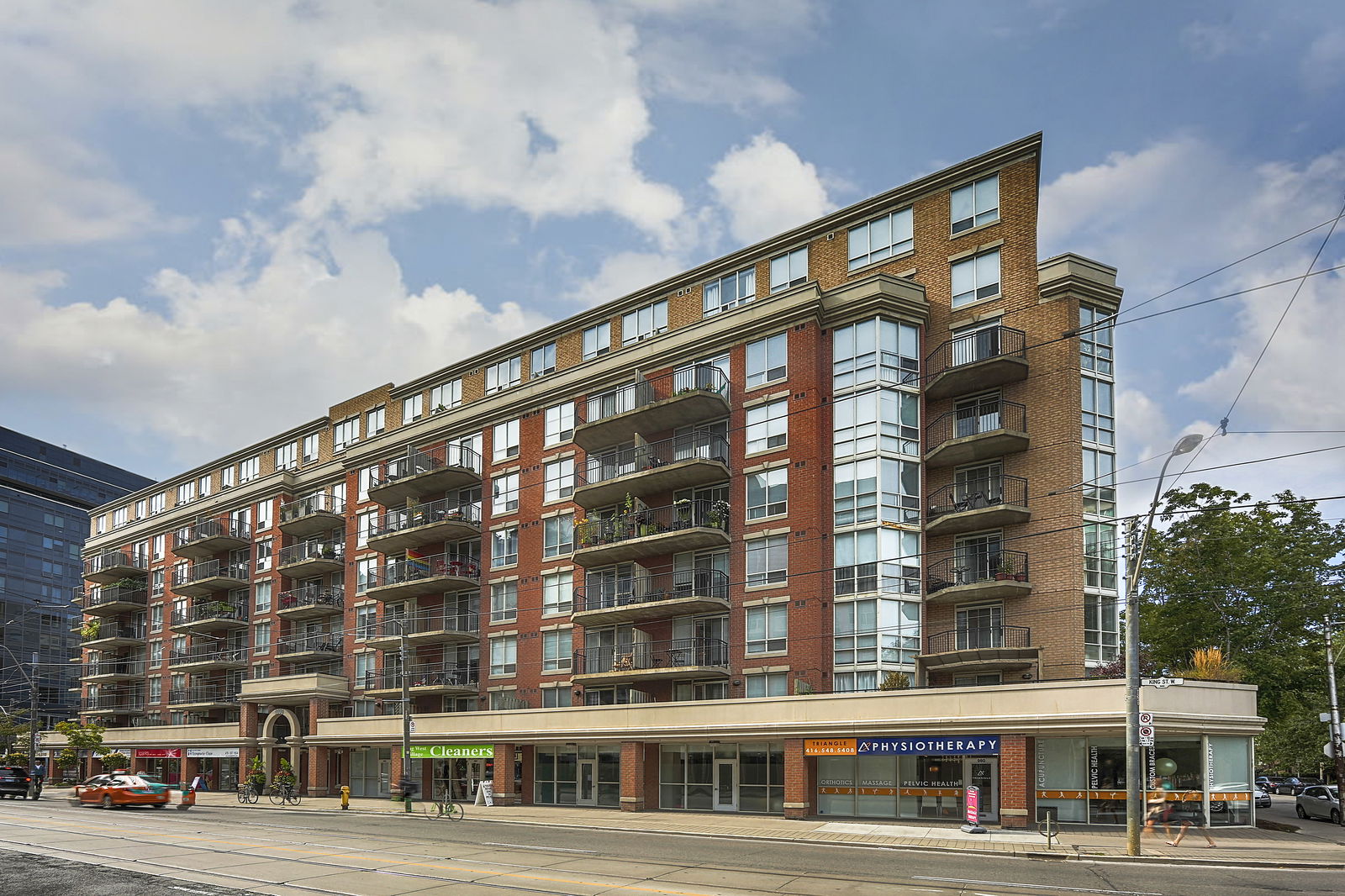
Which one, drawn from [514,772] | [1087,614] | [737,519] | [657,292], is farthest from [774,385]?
[514,772]

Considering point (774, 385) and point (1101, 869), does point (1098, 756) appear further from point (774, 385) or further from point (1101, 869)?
point (774, 385)

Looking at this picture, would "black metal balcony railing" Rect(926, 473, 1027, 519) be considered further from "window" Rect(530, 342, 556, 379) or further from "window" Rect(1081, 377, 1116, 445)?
"window" Rect(530, 342, 556, 379)

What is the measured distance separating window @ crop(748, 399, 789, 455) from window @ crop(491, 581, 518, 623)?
1543 cm

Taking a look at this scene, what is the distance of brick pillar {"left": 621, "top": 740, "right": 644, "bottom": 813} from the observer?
41000 mm

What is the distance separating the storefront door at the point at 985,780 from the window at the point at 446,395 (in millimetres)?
33481

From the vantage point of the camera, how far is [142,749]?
2889 inches

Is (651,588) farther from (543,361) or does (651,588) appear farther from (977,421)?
(543,361)

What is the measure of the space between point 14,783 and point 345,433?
24.7 m

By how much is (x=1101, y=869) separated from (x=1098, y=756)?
9.34m

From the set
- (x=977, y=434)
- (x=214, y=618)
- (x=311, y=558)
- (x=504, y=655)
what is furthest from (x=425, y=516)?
(x=977, y=434)

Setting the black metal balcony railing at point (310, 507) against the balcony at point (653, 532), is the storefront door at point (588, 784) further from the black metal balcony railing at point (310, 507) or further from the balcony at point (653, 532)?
the black metal balcony railing at point (310, 507)

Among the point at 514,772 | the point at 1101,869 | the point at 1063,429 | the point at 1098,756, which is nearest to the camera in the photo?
the point at 1101,869

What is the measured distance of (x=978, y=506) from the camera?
38000mm

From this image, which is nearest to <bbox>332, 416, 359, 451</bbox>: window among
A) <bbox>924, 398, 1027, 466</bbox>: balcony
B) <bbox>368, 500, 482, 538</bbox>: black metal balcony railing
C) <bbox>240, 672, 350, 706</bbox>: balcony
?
<bbox>368, 500, 482, 538</bbox>: black metal balcony railing
